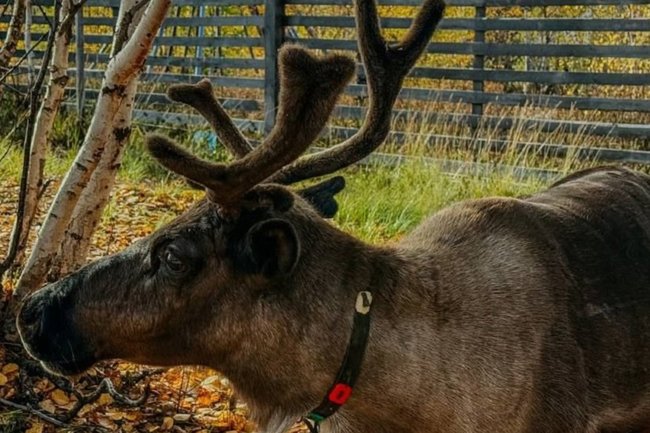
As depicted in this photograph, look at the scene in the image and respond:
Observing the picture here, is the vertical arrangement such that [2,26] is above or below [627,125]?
above

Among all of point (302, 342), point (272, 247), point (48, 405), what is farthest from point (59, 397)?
point (272, 247)

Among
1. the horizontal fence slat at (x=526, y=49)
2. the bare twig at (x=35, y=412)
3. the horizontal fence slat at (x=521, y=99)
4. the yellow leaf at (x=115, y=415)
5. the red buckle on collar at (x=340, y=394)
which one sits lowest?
the yellow leaf at (x=115, y=415)

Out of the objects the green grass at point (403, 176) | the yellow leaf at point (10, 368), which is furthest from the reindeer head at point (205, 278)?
the green grass at point (403, 176)

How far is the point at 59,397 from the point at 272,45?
7.97 meters

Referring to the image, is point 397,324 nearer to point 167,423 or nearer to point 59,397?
point 167,423

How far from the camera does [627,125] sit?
1055 centimetres

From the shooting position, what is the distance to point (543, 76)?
1096 centimetres

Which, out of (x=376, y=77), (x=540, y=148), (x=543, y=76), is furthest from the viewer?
(x=543, y=76)

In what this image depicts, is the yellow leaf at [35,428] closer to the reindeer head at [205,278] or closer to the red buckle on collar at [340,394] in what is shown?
the reindeer head at [205,278]

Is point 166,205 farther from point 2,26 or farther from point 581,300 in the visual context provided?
point 2,26

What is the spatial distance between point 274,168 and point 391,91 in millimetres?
561

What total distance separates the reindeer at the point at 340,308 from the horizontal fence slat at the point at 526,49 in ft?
23.8

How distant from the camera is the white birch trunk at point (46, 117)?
4555mm

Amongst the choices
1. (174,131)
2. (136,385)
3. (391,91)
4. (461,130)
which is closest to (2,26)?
(174,131)
